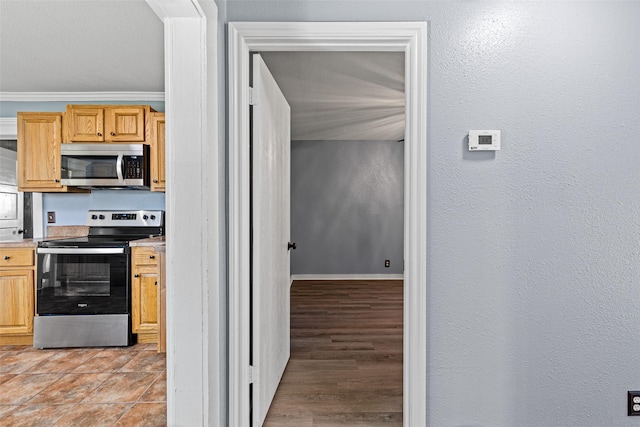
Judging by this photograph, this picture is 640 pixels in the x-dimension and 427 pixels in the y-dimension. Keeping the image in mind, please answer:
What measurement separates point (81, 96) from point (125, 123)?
579mm

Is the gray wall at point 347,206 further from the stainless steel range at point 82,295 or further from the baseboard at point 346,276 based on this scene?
the stainless steel range at point 82,295

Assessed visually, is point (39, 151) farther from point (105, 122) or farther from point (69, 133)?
point (105, 122)

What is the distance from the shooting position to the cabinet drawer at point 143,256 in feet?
10.00

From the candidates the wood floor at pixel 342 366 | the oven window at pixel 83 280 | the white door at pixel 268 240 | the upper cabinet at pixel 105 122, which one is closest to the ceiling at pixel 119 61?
the upper cabinet at pixel 105 122

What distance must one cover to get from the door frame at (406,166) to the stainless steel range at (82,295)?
187cm

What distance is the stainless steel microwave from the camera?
3291 mm

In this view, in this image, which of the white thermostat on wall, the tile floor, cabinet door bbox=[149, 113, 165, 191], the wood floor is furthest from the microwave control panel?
the white thermostat on wall

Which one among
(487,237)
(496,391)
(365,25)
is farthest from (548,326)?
(365,25)

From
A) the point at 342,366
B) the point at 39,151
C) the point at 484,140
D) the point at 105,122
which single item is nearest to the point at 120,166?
the point at 105,122

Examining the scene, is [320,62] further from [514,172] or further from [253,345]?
[253,345]

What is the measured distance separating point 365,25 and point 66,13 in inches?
74.3

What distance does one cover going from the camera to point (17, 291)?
306 centimetres

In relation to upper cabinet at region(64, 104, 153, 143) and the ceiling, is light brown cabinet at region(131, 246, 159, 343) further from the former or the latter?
the ceiling

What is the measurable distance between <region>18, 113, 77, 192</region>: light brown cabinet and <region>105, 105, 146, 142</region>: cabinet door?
1.50ft
